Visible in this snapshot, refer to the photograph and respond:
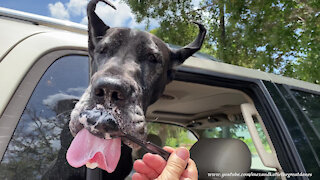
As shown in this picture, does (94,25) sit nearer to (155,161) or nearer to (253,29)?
(155,161)

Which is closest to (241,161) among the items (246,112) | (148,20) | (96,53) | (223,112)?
(246,112)

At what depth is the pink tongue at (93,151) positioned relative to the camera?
1148mm

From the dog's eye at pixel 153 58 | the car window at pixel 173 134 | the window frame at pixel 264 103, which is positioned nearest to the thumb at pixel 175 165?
the dog's eye at pixel 153 58

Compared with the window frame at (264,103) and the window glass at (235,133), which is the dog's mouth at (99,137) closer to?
the window frame at (264,103)

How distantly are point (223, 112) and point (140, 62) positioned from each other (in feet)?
8.26

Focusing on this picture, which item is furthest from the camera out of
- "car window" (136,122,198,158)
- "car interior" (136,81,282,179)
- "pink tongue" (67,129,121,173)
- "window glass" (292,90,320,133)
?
"car window" (136,122,198,158)

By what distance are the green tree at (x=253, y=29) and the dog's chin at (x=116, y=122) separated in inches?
205

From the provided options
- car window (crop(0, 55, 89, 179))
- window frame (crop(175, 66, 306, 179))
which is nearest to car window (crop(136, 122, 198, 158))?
window frame (crop(175, 66, 306, 179))

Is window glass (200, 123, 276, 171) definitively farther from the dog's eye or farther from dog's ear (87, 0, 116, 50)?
dog's ear (87, 0, 116, 50)

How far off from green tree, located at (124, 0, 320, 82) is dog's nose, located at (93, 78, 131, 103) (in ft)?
17.3

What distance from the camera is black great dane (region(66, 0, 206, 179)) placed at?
3.82 ft

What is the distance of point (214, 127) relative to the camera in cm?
442

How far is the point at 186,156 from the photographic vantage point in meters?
1.27

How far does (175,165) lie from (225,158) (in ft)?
5.43
